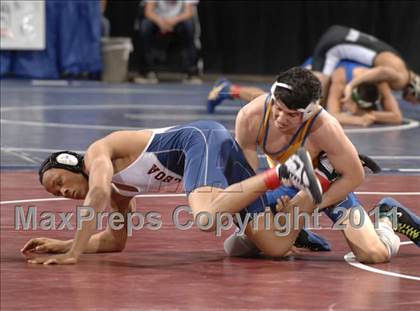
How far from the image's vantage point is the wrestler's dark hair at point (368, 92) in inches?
436

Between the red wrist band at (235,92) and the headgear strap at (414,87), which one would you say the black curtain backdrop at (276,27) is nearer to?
the headgear strap at (414,87)

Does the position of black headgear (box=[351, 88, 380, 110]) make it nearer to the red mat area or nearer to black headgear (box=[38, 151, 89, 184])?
the red mat area

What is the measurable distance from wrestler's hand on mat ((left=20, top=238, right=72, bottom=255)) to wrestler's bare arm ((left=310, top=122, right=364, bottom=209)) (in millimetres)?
1176

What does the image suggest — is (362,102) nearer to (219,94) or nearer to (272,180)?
(219,94)

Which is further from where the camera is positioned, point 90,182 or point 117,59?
point 117,59

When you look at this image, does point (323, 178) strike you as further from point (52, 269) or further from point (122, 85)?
point (122, 85)

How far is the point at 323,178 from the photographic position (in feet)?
18.6

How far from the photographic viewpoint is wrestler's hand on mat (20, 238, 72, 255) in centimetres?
560

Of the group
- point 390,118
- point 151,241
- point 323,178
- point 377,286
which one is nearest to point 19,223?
point 151,241

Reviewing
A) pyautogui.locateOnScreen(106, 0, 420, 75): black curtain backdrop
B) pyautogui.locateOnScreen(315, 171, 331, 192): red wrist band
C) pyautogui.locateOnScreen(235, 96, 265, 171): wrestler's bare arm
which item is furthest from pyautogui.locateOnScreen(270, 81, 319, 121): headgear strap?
pyautogui.locateOnScreen(106, 0, 420, 75): black curtain backdrop

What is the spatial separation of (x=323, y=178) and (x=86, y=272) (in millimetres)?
1204

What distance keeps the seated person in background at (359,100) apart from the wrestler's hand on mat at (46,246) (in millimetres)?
5750

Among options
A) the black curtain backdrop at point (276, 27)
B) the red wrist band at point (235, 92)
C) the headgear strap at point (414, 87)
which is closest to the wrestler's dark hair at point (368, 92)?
the headgear strap at point (414, 87)

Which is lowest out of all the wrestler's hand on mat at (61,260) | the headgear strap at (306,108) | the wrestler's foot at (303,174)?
the wrestler's hand on mat at (61,260)
